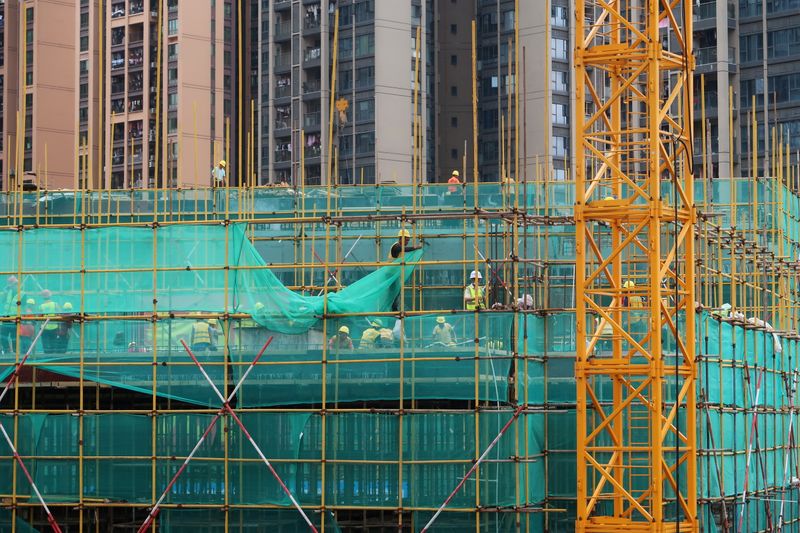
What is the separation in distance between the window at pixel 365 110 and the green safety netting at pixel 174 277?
5404 centimetres

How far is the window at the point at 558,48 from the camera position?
87375 millimetres

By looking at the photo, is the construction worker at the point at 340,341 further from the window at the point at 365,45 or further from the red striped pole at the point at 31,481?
the window at the point at 365,45

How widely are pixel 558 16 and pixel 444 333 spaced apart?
204ft

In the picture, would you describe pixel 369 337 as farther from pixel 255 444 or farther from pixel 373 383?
pixel 255 444

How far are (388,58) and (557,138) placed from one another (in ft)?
36.3

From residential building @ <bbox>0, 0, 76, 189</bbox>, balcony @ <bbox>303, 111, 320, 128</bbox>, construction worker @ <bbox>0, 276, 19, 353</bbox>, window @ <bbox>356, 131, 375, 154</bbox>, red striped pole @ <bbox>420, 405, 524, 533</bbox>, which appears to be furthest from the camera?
residential building @ <bbox>0, 0, 76, 189</bbox>

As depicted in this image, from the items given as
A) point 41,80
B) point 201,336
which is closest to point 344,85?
point 41,80

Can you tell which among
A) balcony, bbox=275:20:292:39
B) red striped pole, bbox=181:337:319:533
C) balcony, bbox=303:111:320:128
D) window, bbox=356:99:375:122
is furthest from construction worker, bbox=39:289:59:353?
balcony, bbox=275:20:292:39

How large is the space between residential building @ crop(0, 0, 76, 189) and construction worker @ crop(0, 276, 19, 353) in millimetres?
60144

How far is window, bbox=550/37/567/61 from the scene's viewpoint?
8738 cm

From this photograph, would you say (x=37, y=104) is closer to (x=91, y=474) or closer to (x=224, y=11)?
(x=224, y=11)

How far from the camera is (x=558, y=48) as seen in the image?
8762cm

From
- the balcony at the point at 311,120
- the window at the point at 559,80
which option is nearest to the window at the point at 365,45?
the balcony at the point at 311,120

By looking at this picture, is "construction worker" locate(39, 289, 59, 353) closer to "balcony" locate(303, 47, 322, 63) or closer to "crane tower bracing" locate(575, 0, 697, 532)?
"crane tower bracing" locate(575, 0, 697, 532)
